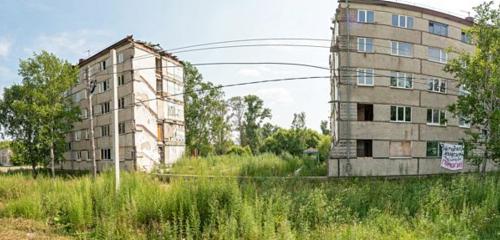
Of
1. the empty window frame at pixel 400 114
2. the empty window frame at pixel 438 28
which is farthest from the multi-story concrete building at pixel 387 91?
the empty window frame at pixel 438 28

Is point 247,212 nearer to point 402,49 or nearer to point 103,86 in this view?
point 402,49

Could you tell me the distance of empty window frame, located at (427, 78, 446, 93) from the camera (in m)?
27.7

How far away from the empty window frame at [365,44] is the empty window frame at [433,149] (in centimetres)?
925

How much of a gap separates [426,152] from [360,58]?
9437 mm

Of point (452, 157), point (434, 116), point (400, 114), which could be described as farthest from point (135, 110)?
point (434, 116)

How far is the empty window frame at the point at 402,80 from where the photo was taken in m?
26.5

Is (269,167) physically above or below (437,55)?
below

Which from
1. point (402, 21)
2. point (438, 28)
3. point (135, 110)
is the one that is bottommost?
point (135, 110)

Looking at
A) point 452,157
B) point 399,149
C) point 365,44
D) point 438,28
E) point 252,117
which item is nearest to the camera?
point 452,157

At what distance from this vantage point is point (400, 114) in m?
26.5

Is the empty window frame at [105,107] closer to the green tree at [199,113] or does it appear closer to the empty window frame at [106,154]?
the empty window frame at [106,154]

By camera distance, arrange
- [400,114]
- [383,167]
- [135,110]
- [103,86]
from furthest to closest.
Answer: [103,86] → [135,110] → [400,114] → [383,167]

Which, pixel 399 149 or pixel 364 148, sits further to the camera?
pixel 399 149

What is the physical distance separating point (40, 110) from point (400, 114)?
30.5 meters
